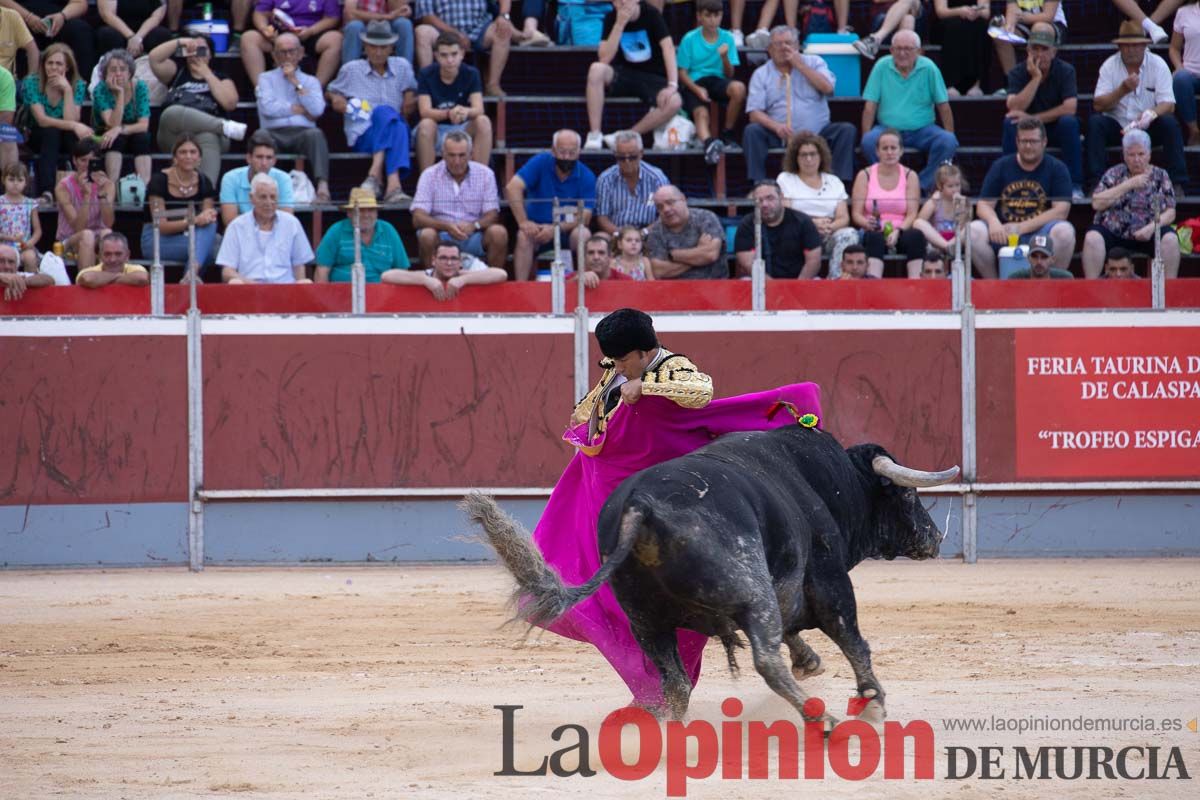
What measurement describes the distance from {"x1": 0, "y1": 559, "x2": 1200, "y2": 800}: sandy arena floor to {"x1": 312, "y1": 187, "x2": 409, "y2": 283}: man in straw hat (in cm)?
196

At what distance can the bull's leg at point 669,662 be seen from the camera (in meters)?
5.44

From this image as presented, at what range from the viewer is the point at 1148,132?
12.5 metres

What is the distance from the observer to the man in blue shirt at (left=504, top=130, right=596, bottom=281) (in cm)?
1077

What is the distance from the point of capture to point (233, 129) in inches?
492

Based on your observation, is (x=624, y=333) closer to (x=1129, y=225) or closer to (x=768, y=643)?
(x=768, y=643)

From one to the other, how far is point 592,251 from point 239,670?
4.36m

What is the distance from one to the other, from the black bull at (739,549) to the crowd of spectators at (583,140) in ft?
15.8

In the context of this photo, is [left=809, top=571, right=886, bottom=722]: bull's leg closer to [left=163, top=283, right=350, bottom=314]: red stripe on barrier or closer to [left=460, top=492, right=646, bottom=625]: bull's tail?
[left=460, top=492, right=646, bottom=625]: bull's tail

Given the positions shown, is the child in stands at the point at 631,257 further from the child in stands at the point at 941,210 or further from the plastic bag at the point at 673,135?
the plastic bag at the point at 673,135

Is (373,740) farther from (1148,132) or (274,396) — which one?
(1148,132)

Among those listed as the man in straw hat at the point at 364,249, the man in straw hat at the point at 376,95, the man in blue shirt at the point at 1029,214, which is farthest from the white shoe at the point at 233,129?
the man in blue shirt at the point at 1029,214

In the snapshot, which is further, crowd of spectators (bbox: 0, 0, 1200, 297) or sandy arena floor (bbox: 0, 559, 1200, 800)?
crowd of spectators (bbox: 0, 0, 1200, 297)

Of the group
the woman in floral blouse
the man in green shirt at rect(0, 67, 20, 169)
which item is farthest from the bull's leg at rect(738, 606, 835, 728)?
the man in green shirt at rect(0, 67, 20, 169)

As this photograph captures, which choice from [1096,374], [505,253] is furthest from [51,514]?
[1096,374]
